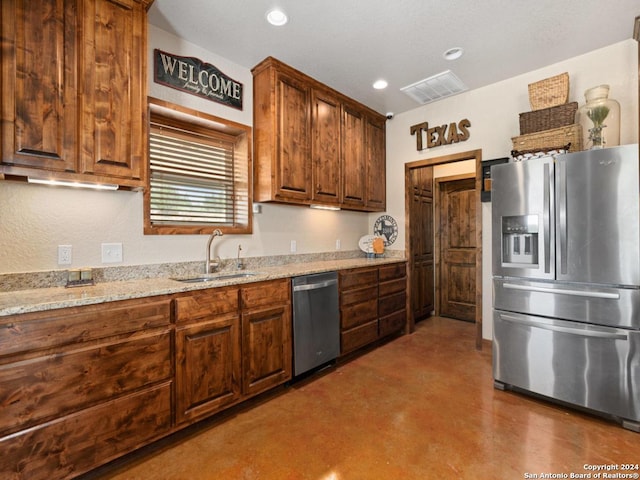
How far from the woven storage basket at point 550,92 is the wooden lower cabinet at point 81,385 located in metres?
3.48

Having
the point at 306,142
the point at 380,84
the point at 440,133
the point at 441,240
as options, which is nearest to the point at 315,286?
the point at 306,142

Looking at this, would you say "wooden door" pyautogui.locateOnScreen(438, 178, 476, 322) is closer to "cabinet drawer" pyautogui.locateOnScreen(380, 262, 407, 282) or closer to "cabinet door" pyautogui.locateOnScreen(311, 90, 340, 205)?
"cabinet drawer" pyautogui.locateOnScreen(380, 262, 407, 282)

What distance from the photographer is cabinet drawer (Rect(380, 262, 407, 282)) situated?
11.7 feet

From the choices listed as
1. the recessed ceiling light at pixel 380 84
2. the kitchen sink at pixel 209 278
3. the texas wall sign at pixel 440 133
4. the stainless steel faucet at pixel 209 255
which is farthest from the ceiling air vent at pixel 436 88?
the kitchen sink at pixel 209 278

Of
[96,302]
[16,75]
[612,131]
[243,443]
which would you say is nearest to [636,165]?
[612,131]

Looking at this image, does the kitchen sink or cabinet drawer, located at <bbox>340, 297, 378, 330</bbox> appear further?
cabinet drawer, located at <bbox>340, 297, 378, 330</bbox>

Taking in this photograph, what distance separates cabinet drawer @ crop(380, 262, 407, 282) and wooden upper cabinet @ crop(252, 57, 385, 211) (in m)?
0.83

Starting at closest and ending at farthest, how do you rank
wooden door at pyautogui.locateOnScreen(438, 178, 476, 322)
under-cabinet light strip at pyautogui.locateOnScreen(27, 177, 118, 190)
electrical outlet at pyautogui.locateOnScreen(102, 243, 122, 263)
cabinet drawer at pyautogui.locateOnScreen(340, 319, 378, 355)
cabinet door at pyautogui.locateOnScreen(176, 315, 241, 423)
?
under-cabinet light strip at pyautogui.locateOnScreen(27, 177, 118, 190)
cabinet door at pyautogui.locateOnScreen(176, 315, 241, 423)
electrical outlet at pyautogui.locateOnScreen(102, 243, 122, 263)
cabinet drawer at pyautogui.locateOnScreen(340, 319, 378, 355)
wooden door at pyautogui.locateOnScreen(438, 178, 476, 322)

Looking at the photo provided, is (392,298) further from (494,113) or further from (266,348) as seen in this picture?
(494,113)

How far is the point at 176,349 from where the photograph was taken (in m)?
1.88

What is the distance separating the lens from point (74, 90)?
176cm

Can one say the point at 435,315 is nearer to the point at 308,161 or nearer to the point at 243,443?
the point at 308,161

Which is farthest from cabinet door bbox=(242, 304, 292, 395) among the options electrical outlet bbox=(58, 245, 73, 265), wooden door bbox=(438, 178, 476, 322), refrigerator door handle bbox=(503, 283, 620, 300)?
wooden door bbox=(438, 178, 476, 322)

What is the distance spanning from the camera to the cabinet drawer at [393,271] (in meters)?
3.58
